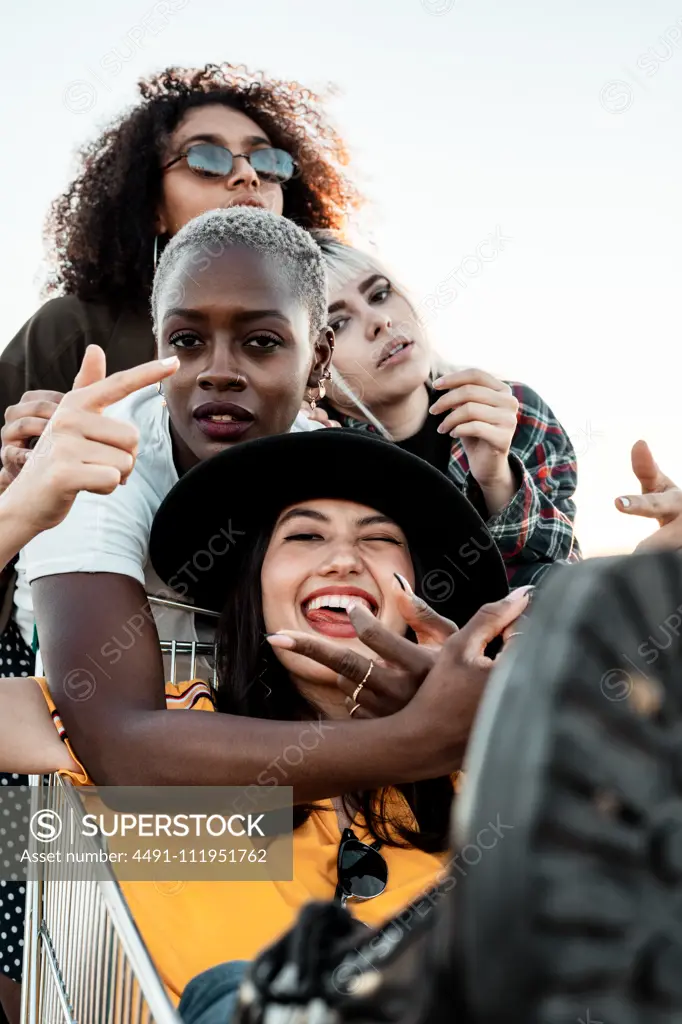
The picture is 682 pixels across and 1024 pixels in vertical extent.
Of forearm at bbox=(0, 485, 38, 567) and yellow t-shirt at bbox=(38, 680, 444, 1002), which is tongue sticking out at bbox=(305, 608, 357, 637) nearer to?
yellow t-shirt at bbox=(38, 680, 444, 1002)

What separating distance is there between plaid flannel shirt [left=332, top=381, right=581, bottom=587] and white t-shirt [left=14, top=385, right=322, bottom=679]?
18.1 inches

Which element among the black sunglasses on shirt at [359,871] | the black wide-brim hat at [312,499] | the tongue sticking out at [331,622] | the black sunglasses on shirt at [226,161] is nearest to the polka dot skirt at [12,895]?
the black wide-brim hat at [312,499]

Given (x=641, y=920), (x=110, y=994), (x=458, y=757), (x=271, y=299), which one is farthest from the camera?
(x=271, y=299)

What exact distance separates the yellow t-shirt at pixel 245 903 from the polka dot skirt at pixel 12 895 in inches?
34.9

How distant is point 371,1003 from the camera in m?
0.82

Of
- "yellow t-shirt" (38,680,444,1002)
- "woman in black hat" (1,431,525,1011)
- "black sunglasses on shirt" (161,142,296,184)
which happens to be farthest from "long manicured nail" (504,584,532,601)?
"black sunglasses on shirt" (161,142,296,184)

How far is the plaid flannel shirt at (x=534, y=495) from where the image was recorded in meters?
2.60

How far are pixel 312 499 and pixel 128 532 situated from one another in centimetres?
35

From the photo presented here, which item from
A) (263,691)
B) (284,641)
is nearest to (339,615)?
(263,691)

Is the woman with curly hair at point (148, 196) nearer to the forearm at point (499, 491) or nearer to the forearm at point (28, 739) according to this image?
the forearm at point (28, 739)

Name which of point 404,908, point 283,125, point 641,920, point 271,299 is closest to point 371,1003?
point 641,920

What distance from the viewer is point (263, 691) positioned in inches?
88.5

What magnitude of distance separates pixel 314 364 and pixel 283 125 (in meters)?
1.43

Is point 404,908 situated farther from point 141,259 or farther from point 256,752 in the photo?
point 141,259
